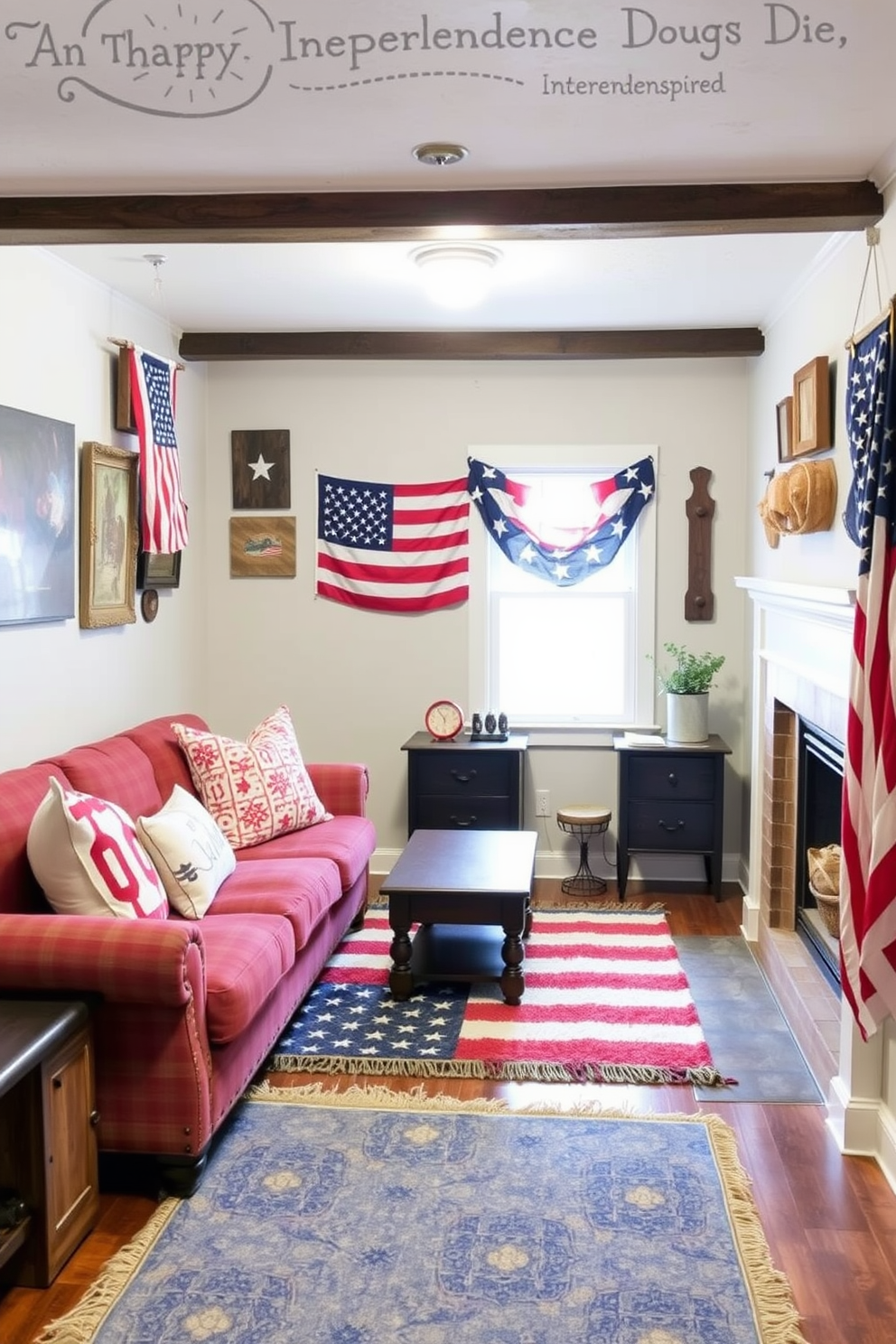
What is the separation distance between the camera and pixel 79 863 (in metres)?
2.96

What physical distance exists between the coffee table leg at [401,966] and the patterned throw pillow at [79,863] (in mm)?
1099

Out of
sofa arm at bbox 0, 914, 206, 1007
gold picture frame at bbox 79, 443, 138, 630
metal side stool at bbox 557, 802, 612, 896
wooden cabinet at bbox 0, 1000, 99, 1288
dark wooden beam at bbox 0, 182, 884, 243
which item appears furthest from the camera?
metal side stool at bbox 557, 802, 612, 896

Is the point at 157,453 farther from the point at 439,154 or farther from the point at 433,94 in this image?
the point at 433,94

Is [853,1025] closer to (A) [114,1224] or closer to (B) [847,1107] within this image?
(B) [847,1107]

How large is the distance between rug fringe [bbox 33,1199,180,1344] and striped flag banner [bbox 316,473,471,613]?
Answer: 3288 mm

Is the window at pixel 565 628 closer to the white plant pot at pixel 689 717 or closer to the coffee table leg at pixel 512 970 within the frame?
the white plant pot at pixel 689 717

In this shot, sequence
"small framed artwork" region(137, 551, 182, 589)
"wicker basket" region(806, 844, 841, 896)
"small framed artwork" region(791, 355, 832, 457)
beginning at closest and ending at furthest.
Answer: "wicker basket" region(806, 844, 841, 896) → "small framed artwork" region(791, 355, 832, 457) → "small framed artwork" region(137, 551, 182, 589)

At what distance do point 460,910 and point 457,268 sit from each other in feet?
6.93

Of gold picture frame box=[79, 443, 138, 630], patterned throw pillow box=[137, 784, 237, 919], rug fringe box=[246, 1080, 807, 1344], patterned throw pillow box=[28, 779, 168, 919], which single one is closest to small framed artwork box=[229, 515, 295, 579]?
gold picture frame box=[79, 443, 138, 630]

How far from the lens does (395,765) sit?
222 inches

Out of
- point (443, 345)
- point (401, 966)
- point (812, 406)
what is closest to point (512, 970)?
point (401, 966)

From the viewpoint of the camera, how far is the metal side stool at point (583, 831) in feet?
17.3

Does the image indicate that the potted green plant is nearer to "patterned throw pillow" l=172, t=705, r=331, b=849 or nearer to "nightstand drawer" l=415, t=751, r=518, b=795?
"nightstand drawer" l=415, t=751, r=518, b=795

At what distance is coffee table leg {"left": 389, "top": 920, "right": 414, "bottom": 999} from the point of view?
3951mm
